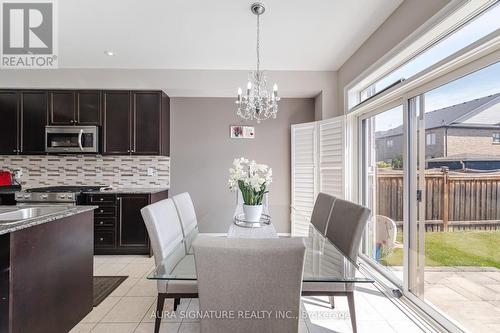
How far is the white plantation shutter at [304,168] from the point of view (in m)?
3.72

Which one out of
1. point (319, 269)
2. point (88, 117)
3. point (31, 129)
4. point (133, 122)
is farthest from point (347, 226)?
point (31, 129)

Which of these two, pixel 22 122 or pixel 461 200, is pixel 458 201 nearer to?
pixel 461 200

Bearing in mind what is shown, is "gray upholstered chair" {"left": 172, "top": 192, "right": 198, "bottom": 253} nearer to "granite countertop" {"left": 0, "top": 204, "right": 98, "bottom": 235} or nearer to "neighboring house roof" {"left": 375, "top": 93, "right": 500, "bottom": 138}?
"granite countertop" {"left": 0, "top": 204, "right": 98, "bottom": 235}

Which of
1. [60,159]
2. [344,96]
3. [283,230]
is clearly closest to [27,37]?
[60,159]

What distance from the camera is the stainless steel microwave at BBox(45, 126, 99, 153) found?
3529 millimetres

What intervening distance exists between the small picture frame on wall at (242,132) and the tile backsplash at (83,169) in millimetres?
1395

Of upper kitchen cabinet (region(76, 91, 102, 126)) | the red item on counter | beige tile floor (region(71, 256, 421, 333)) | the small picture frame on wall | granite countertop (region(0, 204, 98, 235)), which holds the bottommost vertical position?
beige tile floor (region(71, 256, 421, 333))

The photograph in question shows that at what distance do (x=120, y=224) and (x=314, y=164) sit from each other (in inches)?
116

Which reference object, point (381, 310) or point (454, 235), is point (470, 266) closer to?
point (454, 235)

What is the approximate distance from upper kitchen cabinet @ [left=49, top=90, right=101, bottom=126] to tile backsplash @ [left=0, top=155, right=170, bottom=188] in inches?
23.3

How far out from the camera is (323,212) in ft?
7.55

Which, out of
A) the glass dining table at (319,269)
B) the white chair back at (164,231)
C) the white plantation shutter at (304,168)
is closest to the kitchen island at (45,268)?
the white chair back at (164,231)

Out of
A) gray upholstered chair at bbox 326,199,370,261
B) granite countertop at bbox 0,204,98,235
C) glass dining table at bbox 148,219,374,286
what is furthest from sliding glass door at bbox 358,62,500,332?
granite countertop at bbox 0,204,98,235

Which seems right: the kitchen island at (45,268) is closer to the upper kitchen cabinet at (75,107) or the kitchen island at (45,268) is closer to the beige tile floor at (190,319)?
the beige tile floor at (190,319)
